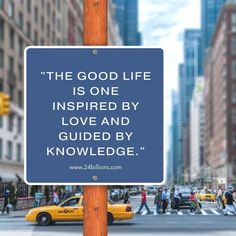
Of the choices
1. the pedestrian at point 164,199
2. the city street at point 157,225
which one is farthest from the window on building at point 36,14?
the pedestrian at point 164,199

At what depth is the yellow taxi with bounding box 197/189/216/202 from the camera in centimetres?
2130

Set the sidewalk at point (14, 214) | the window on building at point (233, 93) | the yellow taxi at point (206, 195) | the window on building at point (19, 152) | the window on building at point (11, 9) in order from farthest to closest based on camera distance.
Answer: the window on building at point (233, 93), the window on building at point (19, 152), the window on building at point (11, 9), the sidewalk at point (14, 214), the yellow taxi at point (206, 195)

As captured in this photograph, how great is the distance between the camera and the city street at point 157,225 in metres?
22.1

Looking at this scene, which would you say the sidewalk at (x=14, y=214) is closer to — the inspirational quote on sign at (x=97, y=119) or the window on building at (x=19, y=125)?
the inspirational quote on sign at (x=97, y=119)

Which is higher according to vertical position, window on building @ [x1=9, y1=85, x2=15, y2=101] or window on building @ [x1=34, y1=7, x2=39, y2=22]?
window on building @ [x1=34, y1=7, x2=39, y2=22]

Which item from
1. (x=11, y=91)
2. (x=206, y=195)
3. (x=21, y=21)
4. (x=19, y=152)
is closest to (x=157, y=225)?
(x=206, y=195)

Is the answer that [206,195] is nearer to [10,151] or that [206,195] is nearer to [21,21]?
[10,151]

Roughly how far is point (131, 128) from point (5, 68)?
6945cm

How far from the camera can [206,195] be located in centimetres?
2156

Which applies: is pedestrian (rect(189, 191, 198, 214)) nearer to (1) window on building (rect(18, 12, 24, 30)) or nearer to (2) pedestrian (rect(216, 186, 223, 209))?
(2) pedestrian (rect(216, 186, 223, 209))

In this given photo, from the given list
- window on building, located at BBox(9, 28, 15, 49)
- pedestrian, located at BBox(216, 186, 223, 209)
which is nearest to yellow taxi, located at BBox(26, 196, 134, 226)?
pedestrian, located at BBox(216, 186, 223, 209)

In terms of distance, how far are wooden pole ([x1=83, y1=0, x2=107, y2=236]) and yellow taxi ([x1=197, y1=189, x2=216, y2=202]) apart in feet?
56.5

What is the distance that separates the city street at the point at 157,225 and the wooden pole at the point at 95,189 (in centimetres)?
1719

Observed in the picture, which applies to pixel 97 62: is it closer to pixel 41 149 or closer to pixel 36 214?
pixel 41 149
